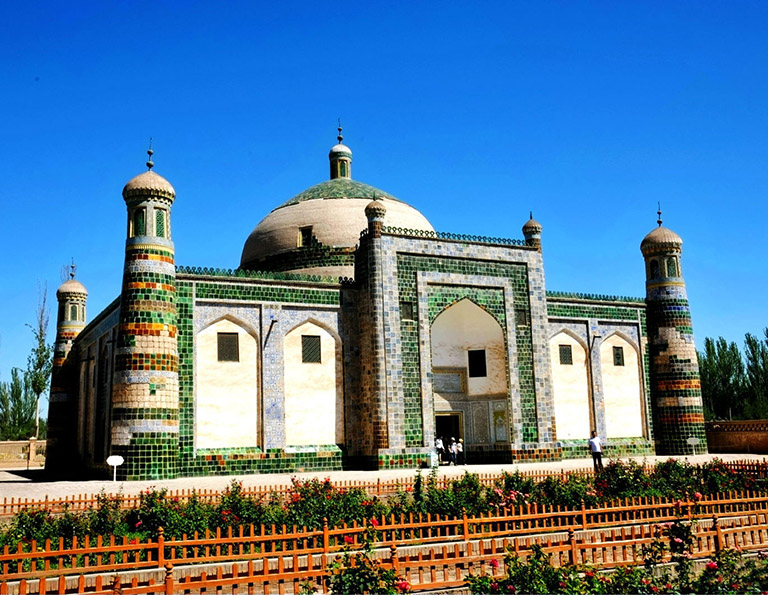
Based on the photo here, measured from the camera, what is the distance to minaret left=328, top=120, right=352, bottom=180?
3180 cm

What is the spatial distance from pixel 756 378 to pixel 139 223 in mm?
33524

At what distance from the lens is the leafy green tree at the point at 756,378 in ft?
129

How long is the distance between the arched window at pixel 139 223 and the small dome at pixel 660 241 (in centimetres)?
1808

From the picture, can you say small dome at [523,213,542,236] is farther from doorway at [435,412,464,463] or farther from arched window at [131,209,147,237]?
arched window at [131,209,147,237]

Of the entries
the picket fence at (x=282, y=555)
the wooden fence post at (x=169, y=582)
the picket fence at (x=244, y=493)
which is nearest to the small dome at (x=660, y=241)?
the picket fence at (x=244, y=493)

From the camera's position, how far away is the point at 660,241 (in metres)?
28.2

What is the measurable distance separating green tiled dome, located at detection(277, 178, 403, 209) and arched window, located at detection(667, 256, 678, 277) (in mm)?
A: 10377

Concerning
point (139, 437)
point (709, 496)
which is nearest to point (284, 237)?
point (139, 437)

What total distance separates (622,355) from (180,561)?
74.9 ft

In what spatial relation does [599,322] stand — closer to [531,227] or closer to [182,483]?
[531,227]

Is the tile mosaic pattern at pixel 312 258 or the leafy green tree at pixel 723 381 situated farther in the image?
the leafy green tree at pixel 723 381

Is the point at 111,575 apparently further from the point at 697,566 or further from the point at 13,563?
the point at 697,566

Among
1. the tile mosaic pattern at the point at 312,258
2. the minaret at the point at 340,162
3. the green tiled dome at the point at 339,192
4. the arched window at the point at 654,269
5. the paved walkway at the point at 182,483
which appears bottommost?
the paved walkway at the point at 182,483

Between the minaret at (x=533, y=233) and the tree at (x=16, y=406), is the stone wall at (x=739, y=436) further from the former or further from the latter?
the tree at (x=16, y=406)
